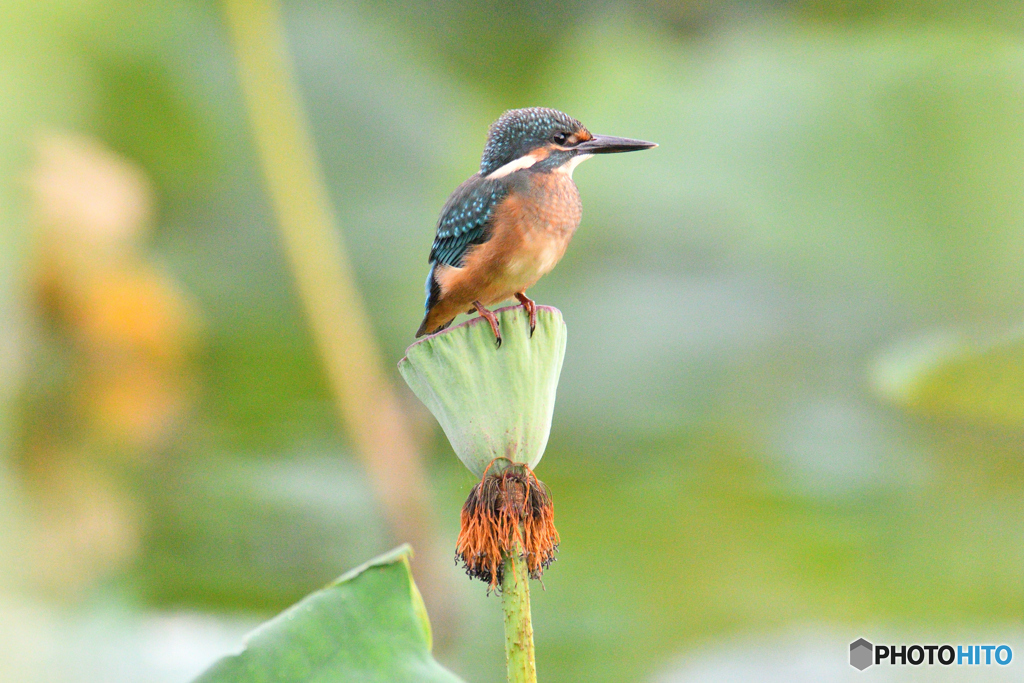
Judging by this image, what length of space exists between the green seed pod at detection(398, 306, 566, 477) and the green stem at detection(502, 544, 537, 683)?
0.04 m

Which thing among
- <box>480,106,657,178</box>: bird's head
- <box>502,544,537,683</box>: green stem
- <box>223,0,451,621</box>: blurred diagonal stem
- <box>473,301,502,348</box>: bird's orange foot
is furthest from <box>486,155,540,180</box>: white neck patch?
<box>223,0,451,621</box>: blurred diagonal stem

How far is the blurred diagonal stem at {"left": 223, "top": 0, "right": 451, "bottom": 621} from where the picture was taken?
1042 mm

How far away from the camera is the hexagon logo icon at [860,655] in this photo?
88 centimetres

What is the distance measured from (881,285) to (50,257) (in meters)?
1.29

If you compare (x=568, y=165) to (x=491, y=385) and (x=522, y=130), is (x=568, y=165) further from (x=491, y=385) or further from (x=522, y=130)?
(x=491, y=385)

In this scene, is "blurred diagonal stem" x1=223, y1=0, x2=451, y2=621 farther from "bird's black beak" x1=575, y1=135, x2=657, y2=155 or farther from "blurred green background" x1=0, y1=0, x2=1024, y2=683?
"bird's black beak" x1=575, y1=135, x2=657, y2=155

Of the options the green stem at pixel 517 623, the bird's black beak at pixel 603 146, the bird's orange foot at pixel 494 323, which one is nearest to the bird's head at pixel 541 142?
the bird's black beak at pixel 603 146

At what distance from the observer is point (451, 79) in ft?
4.99

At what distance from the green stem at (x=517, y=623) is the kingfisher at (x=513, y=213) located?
0.50ft

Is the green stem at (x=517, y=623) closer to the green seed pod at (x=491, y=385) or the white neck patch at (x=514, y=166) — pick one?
the green seed pod at (x=491, y=385)

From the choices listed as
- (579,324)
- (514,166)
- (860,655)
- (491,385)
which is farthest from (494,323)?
(579,324)

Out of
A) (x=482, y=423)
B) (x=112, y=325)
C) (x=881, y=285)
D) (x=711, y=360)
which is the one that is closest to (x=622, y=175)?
(x=711, y=360)

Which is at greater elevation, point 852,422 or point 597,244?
point 597,244

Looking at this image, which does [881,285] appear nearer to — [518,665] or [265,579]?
[265,579]
